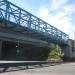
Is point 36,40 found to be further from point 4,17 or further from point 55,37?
point 4,17

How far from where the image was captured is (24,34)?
47281 mm

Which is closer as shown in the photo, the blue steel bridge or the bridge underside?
the blue steel bridge

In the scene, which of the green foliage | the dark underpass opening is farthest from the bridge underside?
the green foliage

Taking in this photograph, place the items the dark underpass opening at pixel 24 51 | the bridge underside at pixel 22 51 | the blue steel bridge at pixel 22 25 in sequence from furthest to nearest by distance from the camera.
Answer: the dark underpass opening at pixel 24 51, the bridge underside at pixel 22 51, the blue steel bridge at pixel 22 25

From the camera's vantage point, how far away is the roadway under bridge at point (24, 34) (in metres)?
39.8

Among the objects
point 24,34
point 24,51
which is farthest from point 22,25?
point 24,51

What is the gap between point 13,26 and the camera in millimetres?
40969

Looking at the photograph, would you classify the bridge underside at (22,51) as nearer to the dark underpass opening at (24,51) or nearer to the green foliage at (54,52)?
the dark underpass opening at (24,51)

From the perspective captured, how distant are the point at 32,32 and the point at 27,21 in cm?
269

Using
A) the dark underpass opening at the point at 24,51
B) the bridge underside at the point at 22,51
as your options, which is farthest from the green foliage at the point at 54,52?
the dark underpass opening at the point at 24,51

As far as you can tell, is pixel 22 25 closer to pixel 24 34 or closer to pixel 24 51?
pixel 24 34

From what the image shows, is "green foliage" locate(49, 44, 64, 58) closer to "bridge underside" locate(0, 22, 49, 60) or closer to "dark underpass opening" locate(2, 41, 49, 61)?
"bridge underside" locate(0, 22, 49, 60)

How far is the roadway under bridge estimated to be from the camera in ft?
131

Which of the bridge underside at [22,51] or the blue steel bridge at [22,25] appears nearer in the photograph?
the blue steel bridge at [22,25]
